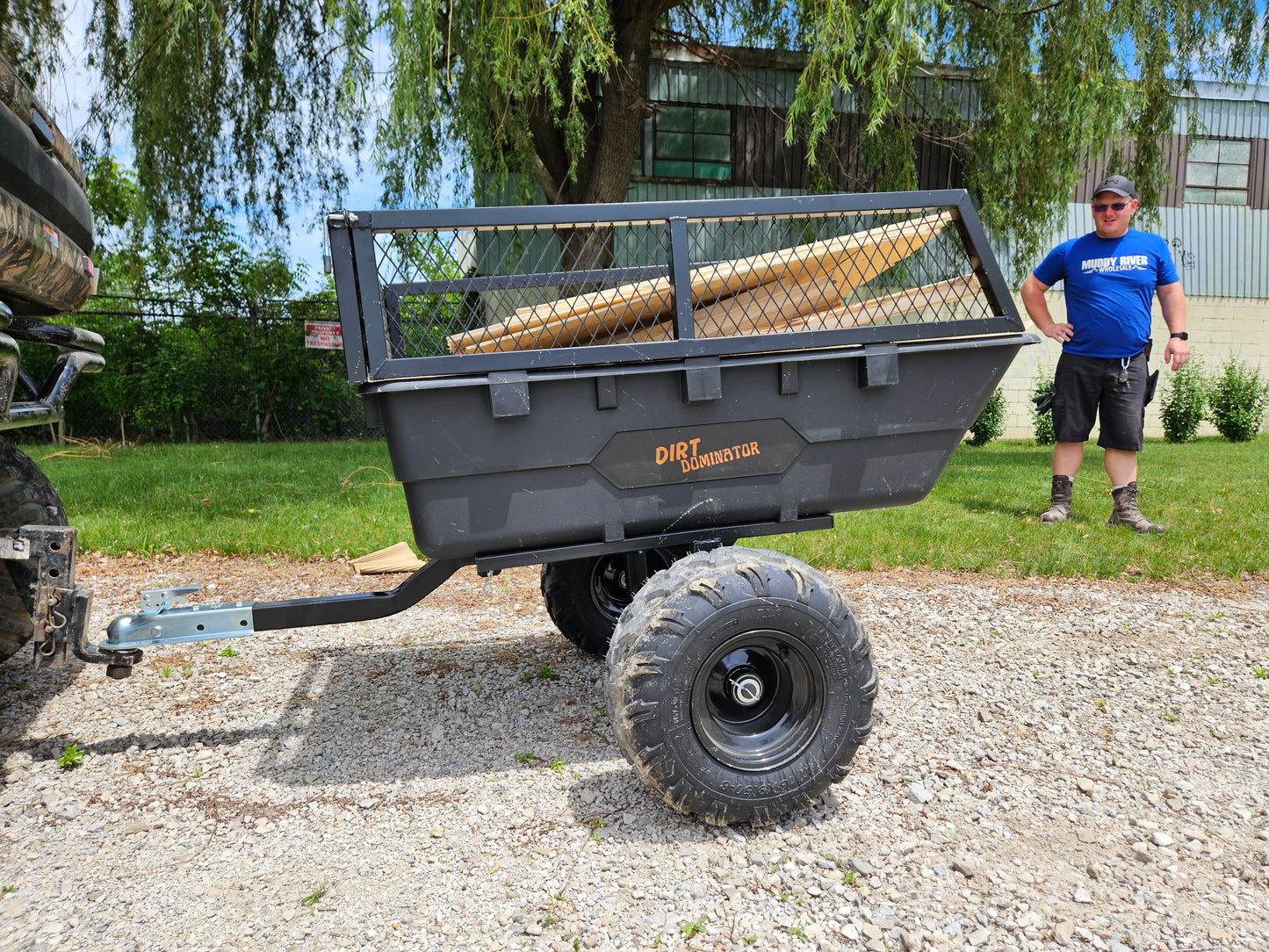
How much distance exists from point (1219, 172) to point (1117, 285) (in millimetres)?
14301

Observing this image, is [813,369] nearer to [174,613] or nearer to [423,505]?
[423,505]

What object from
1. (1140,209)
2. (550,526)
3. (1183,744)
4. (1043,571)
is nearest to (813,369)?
(550,526)

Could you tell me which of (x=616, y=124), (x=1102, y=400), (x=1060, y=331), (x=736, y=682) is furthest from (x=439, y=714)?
(x=616, y=124)

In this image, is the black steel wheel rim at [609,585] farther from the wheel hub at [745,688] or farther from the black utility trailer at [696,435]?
the wheel hub at [745,688]

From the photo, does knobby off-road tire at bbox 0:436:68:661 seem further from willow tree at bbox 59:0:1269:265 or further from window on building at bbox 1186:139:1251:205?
window on building at bbox 1186:139:1251:205

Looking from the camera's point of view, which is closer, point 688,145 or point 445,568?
point 445,568

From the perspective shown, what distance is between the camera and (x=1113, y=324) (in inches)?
208

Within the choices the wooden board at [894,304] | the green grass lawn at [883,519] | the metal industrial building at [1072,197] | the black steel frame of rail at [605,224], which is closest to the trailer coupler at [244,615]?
the black steel frame of rail at [605,224]

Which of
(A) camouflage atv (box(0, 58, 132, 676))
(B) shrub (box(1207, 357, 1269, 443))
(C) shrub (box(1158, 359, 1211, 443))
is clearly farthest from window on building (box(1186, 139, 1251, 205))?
(A) camouflage atv (box(0, 58, 132, 676))

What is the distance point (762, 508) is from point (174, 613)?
1667 millimetres

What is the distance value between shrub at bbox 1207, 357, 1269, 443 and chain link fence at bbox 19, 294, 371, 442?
1451 centimetres

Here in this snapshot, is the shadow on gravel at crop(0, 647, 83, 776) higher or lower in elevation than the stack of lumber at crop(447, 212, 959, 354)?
lower

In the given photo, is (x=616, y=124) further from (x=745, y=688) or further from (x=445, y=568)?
(x=745, y=688)

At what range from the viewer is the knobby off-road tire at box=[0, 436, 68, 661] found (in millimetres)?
2891
